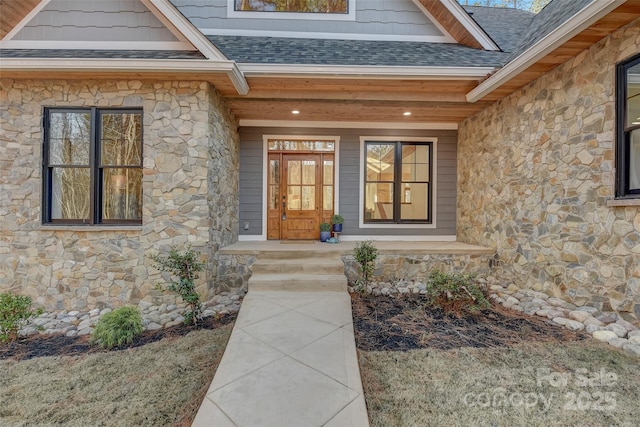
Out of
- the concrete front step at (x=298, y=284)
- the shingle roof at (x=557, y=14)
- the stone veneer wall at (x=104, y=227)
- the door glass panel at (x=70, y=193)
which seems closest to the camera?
the shingle roof at (x=557, y=14)

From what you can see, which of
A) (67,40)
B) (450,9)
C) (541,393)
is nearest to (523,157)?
(450,9)

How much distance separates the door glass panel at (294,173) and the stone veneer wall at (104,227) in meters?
2.28

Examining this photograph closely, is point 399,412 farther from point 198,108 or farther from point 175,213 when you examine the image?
point 198,108

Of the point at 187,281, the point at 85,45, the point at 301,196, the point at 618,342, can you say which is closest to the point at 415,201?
the point at 301,196

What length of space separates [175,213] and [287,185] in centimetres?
255

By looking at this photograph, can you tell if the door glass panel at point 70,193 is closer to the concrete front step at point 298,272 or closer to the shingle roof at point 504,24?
the concrete front step at point 298,272

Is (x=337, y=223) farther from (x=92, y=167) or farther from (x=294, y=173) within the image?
(x=92, y=167)

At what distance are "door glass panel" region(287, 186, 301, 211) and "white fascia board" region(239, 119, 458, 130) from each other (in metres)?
1.32

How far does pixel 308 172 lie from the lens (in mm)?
5992

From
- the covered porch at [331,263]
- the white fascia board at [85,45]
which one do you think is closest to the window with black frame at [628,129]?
the covered porch at [331,263]

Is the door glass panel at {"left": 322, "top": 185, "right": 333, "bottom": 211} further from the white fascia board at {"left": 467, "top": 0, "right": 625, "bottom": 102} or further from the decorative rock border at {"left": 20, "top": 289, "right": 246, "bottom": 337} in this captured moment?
the white fascia board at {"left": 467, "top": 0, "right": 625, "bottom": 102}

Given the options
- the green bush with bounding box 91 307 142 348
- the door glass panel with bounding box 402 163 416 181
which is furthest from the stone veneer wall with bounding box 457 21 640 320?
the green bush with bounding box 91 307 142 348

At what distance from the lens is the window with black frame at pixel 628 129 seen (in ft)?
9.20

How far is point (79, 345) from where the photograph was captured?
3008mm
